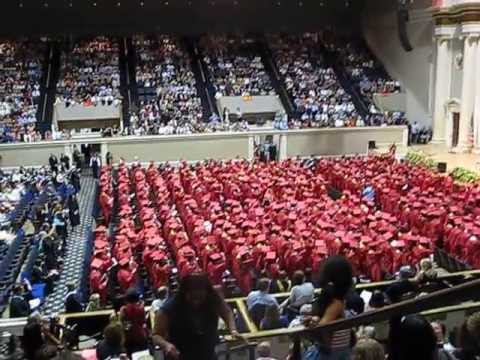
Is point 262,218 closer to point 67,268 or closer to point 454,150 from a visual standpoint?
point 67,268

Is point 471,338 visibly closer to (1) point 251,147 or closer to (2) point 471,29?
(1) point 251,147

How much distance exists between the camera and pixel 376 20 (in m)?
38.8

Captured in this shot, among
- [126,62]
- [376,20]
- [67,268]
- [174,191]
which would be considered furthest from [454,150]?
[67,268]

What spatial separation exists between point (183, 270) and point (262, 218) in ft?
13.1

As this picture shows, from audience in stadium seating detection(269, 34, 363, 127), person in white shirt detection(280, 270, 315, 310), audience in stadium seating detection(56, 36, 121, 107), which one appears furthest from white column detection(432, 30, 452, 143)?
person in white shirt detection(280, 270, 315, 310)

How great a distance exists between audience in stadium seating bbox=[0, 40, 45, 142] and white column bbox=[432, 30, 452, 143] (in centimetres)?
1785

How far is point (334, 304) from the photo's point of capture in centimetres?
349

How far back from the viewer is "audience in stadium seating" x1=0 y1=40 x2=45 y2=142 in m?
28.1

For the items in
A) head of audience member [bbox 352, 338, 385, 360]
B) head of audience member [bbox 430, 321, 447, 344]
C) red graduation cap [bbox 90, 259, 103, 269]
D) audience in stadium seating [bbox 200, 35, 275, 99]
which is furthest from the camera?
audience in stadium seating [bbox 200, 35, 275, 99]

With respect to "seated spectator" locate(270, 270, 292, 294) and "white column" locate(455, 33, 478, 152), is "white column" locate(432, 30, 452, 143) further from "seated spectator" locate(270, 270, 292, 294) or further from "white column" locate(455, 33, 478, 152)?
"seated spectator" locate(270, 270, 292, 294)

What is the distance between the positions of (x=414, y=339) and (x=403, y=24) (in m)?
33.9

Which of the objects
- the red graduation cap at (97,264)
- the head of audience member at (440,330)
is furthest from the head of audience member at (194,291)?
the red graduation cap at (97,264)

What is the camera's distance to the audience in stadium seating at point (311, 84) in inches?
1232

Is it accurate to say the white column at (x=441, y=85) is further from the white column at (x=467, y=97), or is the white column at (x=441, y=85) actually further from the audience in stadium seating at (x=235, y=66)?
the audience in stadium seating at (x=235, y=66)
